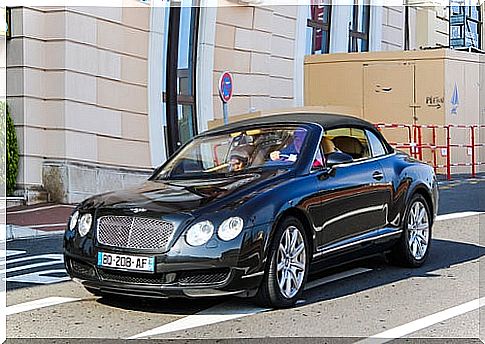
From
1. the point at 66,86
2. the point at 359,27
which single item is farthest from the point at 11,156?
the point at 359,27

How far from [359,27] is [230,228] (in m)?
22.9

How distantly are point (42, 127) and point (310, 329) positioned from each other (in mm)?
11351

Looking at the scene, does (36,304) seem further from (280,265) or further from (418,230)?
(418,230)

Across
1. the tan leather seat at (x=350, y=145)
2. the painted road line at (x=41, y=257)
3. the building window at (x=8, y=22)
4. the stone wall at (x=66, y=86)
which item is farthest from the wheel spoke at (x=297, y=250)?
the building window at (x=8, y=22)

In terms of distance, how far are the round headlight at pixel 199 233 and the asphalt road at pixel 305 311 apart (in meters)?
0.60

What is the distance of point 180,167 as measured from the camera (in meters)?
8.12

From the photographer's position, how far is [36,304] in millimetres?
7277

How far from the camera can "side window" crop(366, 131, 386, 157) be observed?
28.2 feet

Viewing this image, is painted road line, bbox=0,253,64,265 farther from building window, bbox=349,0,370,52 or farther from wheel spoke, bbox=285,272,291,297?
building window, bbox=349,0,370,52

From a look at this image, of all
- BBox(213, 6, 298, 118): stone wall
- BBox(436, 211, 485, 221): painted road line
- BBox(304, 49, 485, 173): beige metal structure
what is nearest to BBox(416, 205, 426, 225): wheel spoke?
BBox(436, 211, 485, 221): painted road line

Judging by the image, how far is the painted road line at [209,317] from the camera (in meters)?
6.24

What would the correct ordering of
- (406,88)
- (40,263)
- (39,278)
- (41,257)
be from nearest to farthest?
(39,278)
(40,263)
(41,257)
(406,88)

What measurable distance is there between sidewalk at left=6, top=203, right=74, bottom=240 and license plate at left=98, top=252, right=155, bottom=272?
5846 mm

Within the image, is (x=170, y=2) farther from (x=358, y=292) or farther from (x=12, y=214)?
(x=358, y=292)
